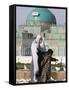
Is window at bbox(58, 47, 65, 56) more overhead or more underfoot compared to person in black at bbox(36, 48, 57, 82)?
more overhead

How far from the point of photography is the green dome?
71.1 inches

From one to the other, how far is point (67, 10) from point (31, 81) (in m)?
0.49

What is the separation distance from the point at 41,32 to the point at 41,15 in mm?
103

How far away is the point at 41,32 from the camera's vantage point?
1833 millimetres

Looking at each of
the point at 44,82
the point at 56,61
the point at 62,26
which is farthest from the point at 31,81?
the point at 62,26

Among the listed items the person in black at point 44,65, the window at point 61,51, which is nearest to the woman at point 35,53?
the person in black at point 44,65

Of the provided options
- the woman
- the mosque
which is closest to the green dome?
the mosque

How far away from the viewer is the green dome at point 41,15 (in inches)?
71.1

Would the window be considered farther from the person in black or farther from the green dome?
the green dome

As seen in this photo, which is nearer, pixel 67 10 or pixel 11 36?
pixel 11 36

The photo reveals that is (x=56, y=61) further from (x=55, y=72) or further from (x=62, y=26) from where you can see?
(x=62, y=26)

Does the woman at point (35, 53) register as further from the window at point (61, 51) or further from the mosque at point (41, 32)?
the window at point (61, 51)
